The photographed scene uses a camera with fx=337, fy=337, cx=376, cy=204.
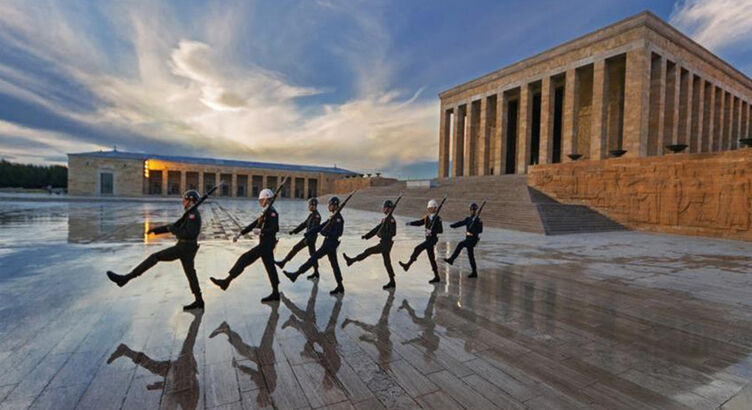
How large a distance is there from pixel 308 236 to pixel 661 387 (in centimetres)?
519

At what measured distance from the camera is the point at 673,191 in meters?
16.3

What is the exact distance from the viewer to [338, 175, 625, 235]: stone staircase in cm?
1619

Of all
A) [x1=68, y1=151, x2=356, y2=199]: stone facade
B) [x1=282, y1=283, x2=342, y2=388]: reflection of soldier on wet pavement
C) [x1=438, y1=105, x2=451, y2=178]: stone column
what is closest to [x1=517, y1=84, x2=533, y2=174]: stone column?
[x1=438, y1=105, x2=451, y2=178]: stone column

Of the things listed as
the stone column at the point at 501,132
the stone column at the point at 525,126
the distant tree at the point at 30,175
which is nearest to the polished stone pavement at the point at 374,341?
the stone column at the point at 525,126

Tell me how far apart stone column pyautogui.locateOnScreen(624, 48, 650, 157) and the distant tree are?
4021 inches

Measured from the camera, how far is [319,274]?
671cm

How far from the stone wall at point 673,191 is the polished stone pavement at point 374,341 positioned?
35.9 ft

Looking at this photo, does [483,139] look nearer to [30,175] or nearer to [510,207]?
[510,207]

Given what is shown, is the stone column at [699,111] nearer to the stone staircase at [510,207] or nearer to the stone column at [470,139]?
the stone staircase at [510,207]

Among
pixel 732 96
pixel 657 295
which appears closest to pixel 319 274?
pixel 657 295

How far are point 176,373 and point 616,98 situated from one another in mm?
38188

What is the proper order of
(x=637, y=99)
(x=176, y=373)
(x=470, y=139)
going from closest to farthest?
(x=176, y=373) < (x=637, y=99) < (x=470, y=139)

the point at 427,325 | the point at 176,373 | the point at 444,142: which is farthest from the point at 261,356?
the point at 444,142

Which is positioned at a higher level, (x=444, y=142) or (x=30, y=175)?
(x=444, y=142)
